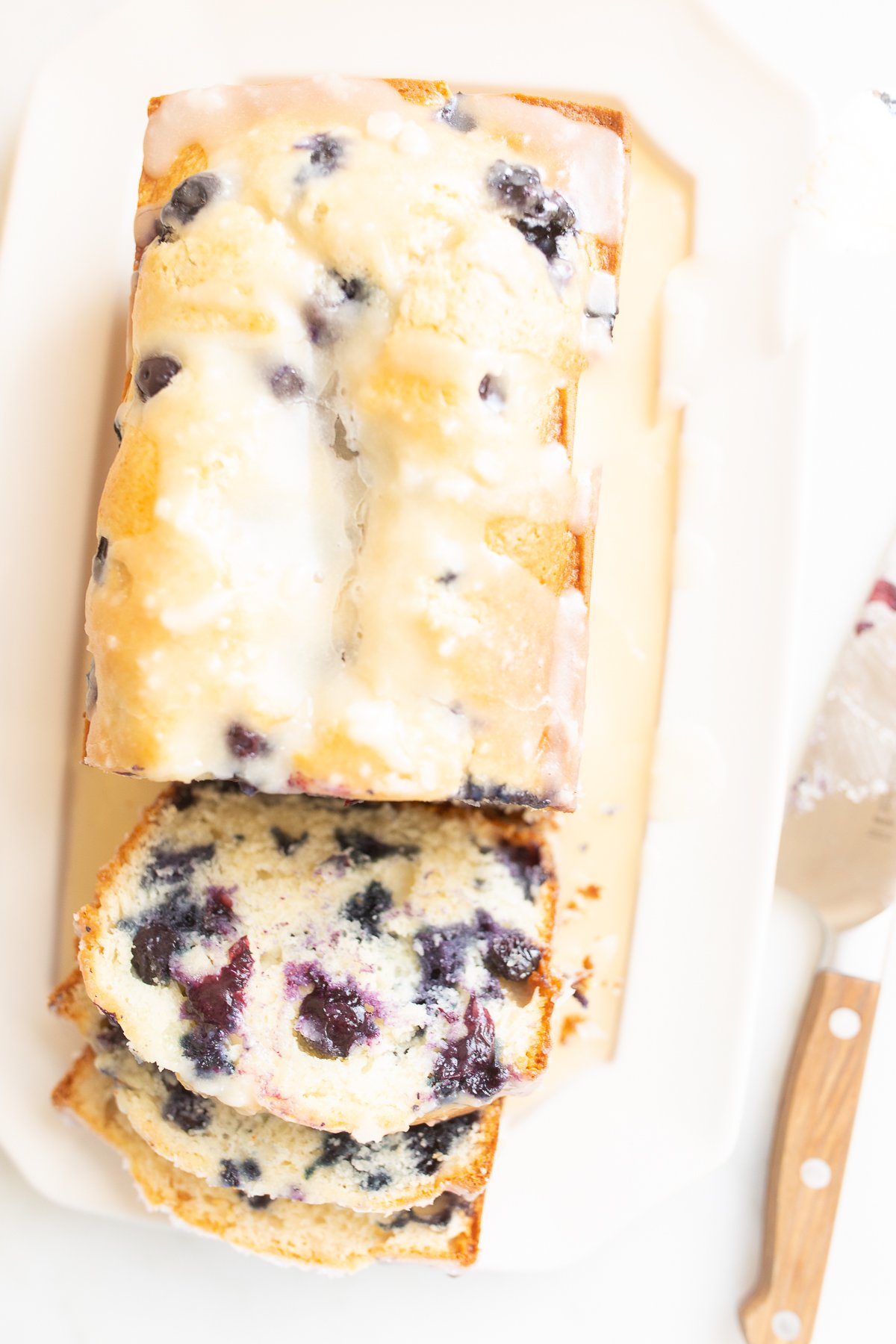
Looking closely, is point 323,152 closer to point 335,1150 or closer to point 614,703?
point 614,703

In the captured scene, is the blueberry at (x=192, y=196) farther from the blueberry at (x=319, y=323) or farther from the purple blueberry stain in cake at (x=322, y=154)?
the blueberry at (x=319, y=323)

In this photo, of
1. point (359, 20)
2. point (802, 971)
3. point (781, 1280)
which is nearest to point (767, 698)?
point (802, 971)

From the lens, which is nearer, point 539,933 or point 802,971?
point 539,933

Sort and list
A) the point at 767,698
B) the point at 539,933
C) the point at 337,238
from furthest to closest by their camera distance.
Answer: the point at 767,698
the point at 539,933
the point at 337,238

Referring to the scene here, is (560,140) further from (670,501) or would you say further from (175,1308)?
(175,1308)

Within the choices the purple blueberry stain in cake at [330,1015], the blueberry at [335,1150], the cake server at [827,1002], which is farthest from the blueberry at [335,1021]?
the cake server at [827,1002]

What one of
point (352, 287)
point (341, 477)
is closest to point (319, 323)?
point (352, 287)
